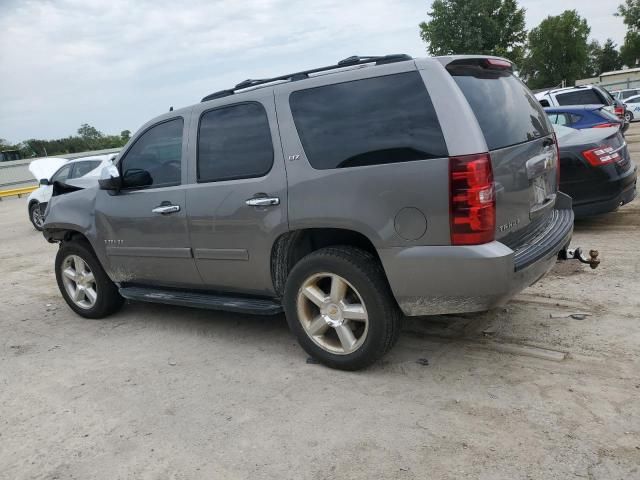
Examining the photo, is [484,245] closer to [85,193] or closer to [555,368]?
[555,368]

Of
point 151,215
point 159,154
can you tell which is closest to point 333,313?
point 151,215

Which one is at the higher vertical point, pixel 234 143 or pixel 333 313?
pixel 234 143

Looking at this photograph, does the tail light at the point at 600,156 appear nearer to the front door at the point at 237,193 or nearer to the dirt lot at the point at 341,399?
the dirt lot at the point at 341,399

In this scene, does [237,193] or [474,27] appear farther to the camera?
[474,27]

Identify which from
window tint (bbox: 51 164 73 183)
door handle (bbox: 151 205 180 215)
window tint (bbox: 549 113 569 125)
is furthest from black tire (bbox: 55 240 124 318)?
window tint (bbox: 51 164 73 183)

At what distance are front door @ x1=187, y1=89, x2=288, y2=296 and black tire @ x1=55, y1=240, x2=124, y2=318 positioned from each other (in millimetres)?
1442

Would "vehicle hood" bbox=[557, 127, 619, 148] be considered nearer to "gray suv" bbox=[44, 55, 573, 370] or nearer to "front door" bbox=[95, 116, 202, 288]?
"gray suv" bbox=[44, 55, 573, 370]

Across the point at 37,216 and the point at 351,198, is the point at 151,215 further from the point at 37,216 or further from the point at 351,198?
the point at 37,216

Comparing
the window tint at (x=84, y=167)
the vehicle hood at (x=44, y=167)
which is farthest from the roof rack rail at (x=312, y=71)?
the window tint at (x=84, y=167)

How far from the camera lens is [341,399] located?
327 centimetres

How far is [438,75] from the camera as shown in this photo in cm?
308

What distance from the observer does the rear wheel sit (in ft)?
41.3

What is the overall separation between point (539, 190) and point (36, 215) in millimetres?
12080

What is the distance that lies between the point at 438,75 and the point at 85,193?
138 inches
